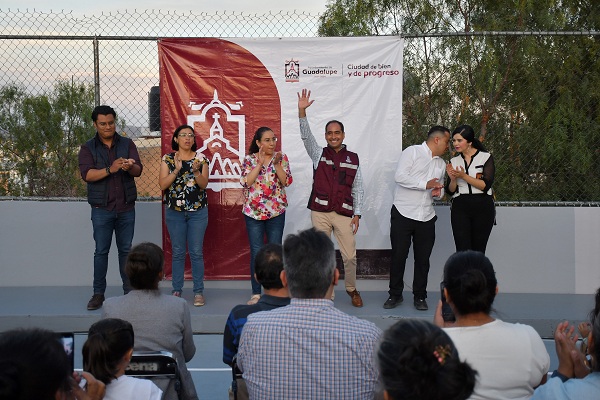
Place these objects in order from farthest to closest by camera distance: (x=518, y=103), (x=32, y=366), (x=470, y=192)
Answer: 1. (x=518, y=103)
2. (x=470, y=192)
3. (x=32, y=366)

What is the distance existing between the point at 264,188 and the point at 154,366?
3642 millimetres

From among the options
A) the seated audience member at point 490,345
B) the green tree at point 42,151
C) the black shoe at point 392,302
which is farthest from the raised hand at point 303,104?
the seated audience member at point 490,345

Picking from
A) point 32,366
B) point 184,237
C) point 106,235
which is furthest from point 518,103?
point 32,366

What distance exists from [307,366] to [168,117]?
4980 millimetres

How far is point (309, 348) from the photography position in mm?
2615

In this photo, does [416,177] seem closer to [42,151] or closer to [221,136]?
[221,136]

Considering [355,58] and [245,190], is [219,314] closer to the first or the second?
A: [245,190]

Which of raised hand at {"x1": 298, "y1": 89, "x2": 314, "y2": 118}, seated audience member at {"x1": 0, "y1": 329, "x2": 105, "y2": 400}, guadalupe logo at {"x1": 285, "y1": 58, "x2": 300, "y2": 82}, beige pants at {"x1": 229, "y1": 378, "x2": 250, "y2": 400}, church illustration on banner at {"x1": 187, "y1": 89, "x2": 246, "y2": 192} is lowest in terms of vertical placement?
beige pants at {"x1": 229, "y1": 378, "x2": 250, "y2": 400}

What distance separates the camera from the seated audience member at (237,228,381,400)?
2.61m

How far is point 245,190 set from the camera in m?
6.79

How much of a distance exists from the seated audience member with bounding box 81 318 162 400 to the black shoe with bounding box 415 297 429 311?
4.16 meters

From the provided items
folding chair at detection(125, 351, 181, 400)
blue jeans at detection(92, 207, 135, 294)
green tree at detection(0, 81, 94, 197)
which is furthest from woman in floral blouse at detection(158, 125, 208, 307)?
folding chair at detection(125, 351, 181, 400)

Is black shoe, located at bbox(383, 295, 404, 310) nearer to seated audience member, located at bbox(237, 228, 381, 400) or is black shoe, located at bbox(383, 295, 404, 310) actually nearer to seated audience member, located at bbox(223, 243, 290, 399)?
seated audience member, located at bbox(223, 243, 290, 399)

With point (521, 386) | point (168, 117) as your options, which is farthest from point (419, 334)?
point (168, 117)
